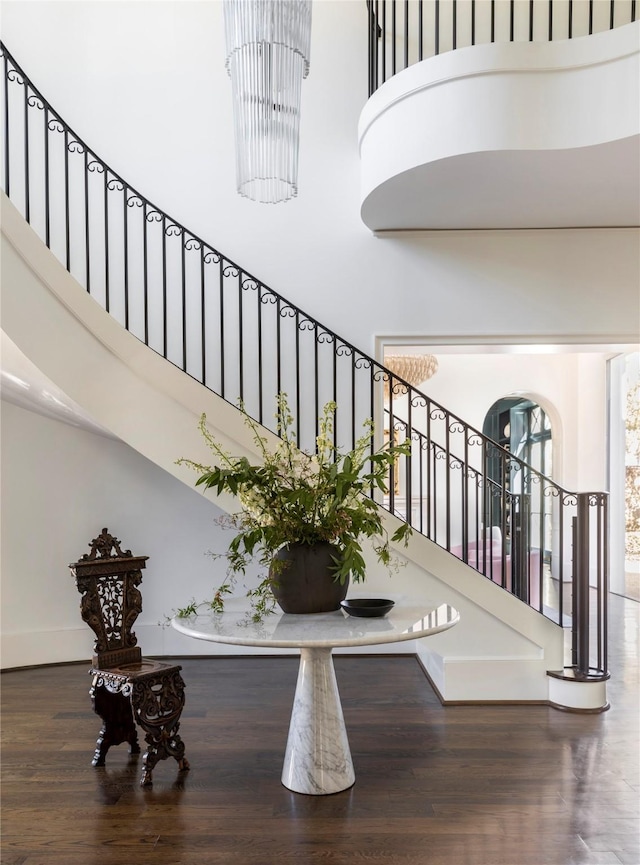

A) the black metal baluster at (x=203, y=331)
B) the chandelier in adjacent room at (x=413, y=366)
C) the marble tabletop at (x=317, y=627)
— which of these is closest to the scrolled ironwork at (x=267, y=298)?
the black metal baluster at (x=203, y=331)

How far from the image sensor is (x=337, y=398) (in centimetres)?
576

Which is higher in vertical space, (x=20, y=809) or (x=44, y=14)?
(x=44, y=14)

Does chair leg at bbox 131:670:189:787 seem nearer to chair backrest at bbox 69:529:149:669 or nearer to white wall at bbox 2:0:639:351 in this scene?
chair backrest at bbox 69:529:149:669

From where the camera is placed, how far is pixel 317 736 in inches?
127

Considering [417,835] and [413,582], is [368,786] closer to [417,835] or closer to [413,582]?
[417,835]

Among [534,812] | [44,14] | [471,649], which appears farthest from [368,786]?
[44,14]

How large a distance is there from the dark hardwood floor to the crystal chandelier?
2.89 metres

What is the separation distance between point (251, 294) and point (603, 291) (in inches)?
108

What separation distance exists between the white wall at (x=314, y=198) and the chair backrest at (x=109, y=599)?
2.68 meters

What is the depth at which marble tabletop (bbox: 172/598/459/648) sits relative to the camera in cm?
266

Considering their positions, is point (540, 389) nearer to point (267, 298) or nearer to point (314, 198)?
point (314, 198)

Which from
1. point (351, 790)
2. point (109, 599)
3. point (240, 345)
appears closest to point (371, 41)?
point (240, 345)

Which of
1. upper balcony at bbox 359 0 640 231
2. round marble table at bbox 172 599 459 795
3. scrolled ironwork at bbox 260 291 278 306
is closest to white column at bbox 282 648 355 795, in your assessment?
round marble table at bbox 172 599 459 795

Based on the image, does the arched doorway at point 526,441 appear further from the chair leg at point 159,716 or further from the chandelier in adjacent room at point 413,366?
the chair leg at point 159,716
